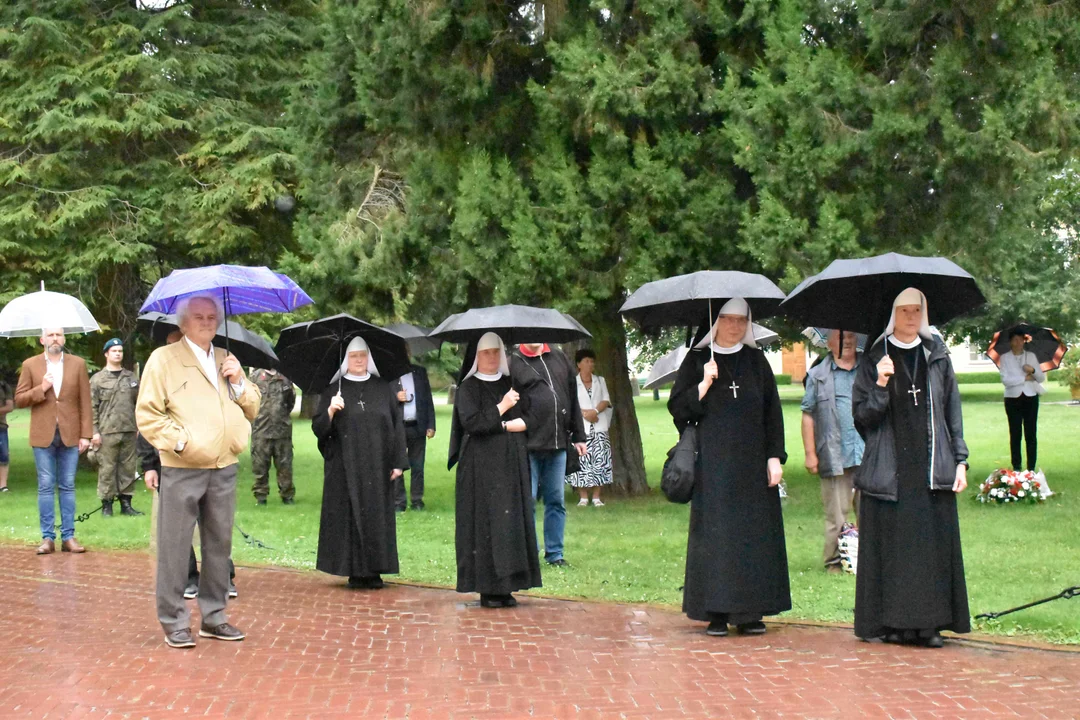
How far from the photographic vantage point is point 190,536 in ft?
26.3

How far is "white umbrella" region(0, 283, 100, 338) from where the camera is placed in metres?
11.5

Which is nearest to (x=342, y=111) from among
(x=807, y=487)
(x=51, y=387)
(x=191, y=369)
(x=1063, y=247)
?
(x=51, y=387)

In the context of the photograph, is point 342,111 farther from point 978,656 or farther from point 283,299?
point 978,656

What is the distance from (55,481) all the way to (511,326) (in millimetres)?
5383

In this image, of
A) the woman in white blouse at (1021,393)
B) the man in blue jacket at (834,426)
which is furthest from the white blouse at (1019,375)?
the man in blue jacket at (834,426)

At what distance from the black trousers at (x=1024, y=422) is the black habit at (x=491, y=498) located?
9.80 meters

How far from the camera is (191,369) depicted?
315 inches

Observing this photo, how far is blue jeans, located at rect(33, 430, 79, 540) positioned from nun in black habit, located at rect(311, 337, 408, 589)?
129 inches

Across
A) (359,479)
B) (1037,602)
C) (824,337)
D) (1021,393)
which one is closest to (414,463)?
(359,479)

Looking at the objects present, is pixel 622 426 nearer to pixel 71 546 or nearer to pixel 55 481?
pixel 71 546

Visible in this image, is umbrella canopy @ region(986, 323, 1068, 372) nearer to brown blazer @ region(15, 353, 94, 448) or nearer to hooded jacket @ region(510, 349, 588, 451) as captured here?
hooded jacket @ region(510, 349, 588, 451)

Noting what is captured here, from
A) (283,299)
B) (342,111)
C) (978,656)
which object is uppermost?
(342,111)

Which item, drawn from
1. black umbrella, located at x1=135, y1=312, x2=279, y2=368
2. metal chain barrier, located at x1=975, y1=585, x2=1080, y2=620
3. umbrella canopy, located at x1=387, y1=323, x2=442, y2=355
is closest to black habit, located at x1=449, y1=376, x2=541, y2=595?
black umbrella, located at x1=135, y1=312, x2=279, y2=368

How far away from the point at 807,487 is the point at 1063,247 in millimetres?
30460
